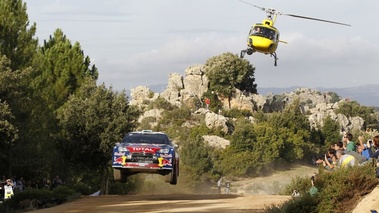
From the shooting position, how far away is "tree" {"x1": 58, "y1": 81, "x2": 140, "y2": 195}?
3862 cm

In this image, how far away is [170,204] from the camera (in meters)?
23.1

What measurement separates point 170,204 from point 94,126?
16.3 meters

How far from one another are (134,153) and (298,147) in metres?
76.5

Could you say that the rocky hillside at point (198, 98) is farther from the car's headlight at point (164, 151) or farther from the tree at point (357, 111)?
the car's headlight at point (164, 151)

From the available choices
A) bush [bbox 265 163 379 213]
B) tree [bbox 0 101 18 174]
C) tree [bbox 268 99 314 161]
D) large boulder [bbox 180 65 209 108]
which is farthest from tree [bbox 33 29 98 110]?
large boulder [bbox 180 65 209 108]

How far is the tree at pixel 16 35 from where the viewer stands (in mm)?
35281

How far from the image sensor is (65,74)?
4719 centimetres

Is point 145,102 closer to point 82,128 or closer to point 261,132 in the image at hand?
point 261,132

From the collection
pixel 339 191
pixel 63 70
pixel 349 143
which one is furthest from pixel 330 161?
pixel 63 70

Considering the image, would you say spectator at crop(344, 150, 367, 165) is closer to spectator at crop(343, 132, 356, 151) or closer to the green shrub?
spectator at crop(343, 132, 356, 151)

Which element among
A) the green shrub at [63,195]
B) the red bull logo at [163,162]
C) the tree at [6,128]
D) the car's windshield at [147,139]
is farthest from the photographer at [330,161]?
the tree at [6,128]

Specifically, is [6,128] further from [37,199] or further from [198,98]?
[198,98]

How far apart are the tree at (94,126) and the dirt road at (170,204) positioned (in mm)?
12136

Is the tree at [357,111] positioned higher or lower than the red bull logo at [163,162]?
higher
